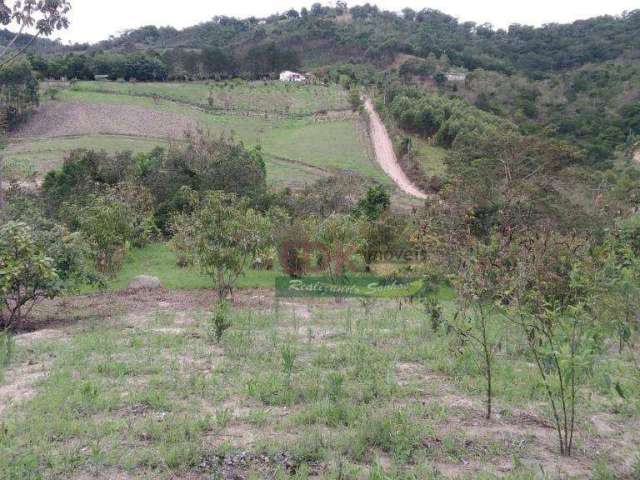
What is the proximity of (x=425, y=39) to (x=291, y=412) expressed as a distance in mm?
91145

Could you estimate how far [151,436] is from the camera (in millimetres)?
5508

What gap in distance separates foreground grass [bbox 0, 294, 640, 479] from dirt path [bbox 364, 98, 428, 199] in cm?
2547

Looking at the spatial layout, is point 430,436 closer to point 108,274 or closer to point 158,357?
point 158,357

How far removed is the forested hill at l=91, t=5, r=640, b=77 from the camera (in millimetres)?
73188

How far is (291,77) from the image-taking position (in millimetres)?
67750

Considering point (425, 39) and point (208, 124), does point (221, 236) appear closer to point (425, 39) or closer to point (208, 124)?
point (208, 124)

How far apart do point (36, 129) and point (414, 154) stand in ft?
87.8

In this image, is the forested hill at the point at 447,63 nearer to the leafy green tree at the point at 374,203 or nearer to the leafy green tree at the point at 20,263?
the leafy green tree at the point at 374,203

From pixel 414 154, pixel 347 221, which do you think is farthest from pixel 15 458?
pixel 414 154

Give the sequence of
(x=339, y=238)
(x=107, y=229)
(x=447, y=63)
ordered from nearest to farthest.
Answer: (x=339, y=238) < (x=107, y=229) < (x=447, y=63)

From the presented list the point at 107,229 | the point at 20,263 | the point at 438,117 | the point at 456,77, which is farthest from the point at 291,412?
the point at 456,77

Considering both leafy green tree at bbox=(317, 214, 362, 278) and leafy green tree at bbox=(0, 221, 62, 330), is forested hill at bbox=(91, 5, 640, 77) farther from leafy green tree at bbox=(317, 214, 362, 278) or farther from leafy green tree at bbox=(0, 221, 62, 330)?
leafy green tree at bbox=(0, 221, 62, 330)

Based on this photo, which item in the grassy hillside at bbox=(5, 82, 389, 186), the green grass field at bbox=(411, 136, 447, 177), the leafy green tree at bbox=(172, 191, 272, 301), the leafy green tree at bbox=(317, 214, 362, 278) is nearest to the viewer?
the leafy green tree at bbox=(172, 191, 272, 301)

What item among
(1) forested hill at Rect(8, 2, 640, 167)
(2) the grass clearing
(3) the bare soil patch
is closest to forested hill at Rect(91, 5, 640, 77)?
(1) forested hill at Rect(8, 2, 640, 167)
